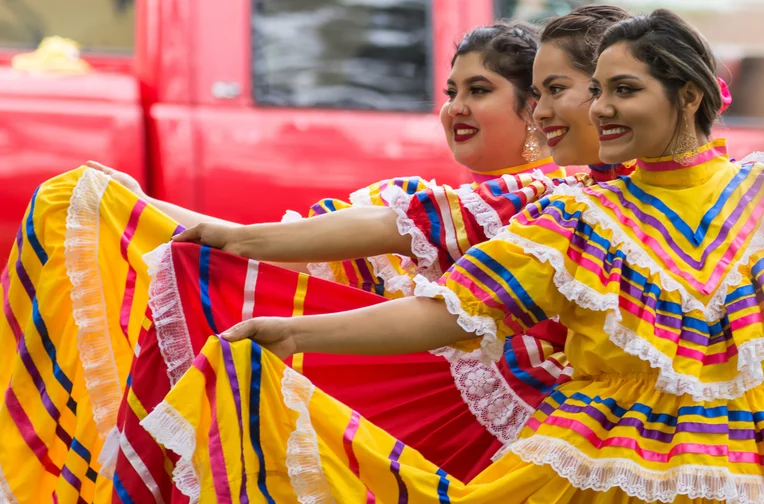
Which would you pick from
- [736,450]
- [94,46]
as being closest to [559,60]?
[736,450]

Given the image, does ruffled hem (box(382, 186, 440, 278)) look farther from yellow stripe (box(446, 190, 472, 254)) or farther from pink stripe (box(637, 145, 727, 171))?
pink stripe (box(637, 145, 727, 171))

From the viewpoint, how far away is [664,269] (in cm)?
179

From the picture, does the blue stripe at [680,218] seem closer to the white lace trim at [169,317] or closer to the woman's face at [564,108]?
the woman's face at [564,108]

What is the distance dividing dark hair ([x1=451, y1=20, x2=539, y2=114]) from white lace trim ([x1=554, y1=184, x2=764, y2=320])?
633 millimetres

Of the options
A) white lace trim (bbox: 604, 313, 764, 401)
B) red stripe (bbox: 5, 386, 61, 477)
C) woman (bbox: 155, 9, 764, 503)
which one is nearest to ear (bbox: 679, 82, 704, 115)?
woman (bbox: 155, 9, 764, 503)

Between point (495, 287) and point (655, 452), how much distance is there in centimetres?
35

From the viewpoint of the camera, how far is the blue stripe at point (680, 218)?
1.83m

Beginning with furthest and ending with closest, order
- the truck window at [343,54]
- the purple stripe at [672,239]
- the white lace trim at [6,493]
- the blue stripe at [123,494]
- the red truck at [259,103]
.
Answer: the truck window at [343,54] → the red truck at [259,103] → the white lace trim at [6,493] → the blue stripe at [123,494] → the purple stripe at [672,239]

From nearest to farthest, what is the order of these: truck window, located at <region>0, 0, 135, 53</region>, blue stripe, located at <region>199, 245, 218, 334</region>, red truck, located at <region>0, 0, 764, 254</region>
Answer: blue stripe, located at <region>199, 245, 218, 334</region> < red truck, located at <region>0, 0, 764, 254</region> < truck window, located at <region>0, 0, 135, 53</region>

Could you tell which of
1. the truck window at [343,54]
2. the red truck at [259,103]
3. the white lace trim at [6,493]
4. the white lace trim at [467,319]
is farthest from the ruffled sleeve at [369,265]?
the truck window at [343,54]

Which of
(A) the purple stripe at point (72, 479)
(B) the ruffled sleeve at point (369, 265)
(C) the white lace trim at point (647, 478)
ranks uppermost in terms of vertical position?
(B) the ruffled sleeve at point (369, 265)

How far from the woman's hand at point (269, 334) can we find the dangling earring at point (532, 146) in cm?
85

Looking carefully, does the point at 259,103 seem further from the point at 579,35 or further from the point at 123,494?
the point at 123,494

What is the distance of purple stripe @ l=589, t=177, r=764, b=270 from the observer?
1813mm
